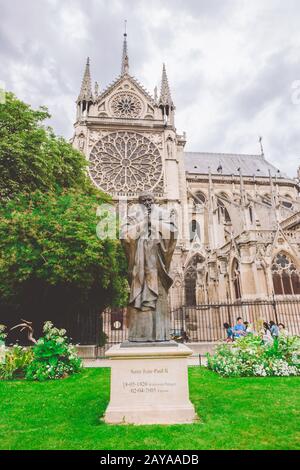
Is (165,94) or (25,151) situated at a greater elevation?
(165,94)

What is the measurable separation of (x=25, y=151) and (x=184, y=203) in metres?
18.1

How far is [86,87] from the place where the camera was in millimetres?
31219

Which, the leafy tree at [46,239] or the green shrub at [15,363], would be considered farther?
the leafy tree at [46,239]

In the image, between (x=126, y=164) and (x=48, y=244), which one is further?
(x=126, y=164)

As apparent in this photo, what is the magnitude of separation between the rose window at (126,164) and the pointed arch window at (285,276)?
1294 cm

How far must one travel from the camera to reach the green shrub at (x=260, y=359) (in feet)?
25.5

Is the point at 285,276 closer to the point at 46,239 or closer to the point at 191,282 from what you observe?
the point at 191,282

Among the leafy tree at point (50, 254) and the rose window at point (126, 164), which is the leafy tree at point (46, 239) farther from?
the rose window at point (126, 164)

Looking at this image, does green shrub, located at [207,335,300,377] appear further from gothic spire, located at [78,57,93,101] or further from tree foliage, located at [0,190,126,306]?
gothic spire, located at [78,57,93,101]

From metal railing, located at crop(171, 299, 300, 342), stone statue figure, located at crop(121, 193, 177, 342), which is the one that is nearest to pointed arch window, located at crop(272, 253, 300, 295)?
metal railing, located at crop(171, 299, 300, 342)

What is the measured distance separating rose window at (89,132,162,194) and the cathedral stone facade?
10 centimetres

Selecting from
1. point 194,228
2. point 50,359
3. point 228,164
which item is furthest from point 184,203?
point 50,359

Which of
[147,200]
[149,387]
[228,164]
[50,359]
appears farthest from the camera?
[228,164]

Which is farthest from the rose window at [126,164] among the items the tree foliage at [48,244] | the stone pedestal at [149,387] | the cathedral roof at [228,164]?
the stone pedestal at [149,387]
